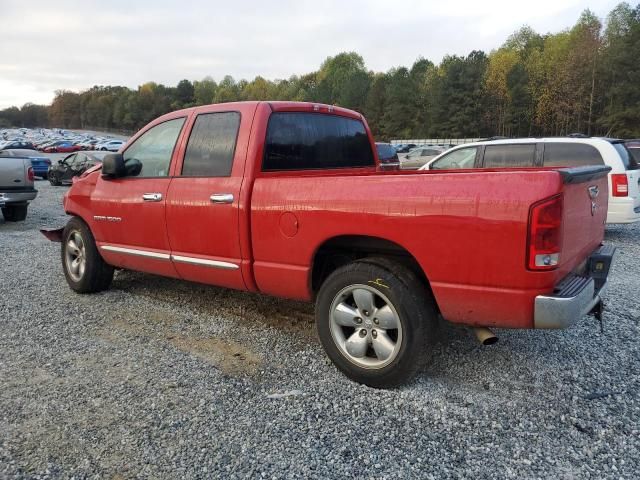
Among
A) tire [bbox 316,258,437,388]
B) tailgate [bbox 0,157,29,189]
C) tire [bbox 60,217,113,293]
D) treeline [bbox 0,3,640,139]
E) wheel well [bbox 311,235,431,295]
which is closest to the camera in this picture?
tire [bbox 316,258,437,388]

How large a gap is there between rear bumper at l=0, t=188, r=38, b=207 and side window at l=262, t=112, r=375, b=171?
8658 millimetres

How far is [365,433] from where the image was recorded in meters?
2.89

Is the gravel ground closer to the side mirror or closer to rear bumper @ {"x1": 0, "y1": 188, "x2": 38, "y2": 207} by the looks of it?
the side mirror

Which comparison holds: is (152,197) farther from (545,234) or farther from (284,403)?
(545,234)

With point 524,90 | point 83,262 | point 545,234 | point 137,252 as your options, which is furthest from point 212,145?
point 524,90

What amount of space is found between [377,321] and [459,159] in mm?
6896

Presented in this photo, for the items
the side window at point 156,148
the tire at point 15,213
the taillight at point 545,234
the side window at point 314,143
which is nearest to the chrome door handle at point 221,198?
the side window at point 314,143

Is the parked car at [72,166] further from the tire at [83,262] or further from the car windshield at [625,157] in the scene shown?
the car windshield at [625,157]

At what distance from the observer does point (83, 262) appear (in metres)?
5.49

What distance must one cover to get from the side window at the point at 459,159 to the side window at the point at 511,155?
315 mm

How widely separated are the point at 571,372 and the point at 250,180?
2.65 meters

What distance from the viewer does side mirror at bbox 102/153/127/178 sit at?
4.76 m

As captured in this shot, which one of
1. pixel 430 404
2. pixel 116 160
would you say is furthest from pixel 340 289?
pixel 116 160

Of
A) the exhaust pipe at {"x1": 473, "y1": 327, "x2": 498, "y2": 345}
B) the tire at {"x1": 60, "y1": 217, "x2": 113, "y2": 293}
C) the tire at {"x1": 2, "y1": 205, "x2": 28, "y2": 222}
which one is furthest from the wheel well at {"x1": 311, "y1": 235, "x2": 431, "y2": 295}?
the tire at {"x1": 2, "y1": 205, "x2": 28, "y2": 222}
